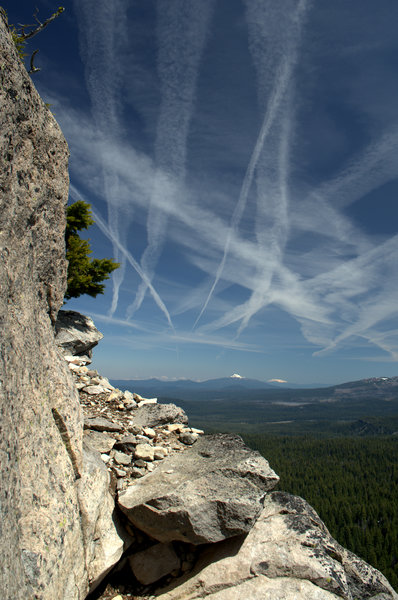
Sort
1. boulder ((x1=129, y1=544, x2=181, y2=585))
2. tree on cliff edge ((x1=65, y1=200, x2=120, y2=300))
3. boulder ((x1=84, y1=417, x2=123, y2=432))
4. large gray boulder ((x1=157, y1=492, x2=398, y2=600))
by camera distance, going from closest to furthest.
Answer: large gray boulder ((x1=157, y1=492, x2=398, y2=600))
boulder ((x1=129, y1=544, x2=181, y2=585))
boulder ((x1=84, y1=417, x2=123, y2=432))
tree on cliff edge ((x1=65, y1=200, x2=120, y2=300))

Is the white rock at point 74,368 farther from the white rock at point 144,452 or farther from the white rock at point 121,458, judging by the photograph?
the white rock at point 144,452

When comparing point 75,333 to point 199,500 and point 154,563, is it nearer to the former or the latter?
point 154,563

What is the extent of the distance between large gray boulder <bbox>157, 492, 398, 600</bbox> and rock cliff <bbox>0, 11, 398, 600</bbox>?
3cm

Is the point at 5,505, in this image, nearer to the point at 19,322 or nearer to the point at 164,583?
the point at 19,322

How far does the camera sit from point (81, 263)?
22.3 metres

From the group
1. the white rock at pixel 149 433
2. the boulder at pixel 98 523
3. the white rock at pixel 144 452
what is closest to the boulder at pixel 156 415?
the white rock at pixel 149 433

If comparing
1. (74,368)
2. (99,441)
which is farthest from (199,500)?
(74,368)

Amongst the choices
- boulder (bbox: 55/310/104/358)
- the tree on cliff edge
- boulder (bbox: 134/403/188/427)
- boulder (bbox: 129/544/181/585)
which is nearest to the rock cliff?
boulder (bbox: 129/544/181/585)

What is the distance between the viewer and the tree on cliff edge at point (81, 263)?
869 inches

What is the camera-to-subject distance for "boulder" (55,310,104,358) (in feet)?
65.5

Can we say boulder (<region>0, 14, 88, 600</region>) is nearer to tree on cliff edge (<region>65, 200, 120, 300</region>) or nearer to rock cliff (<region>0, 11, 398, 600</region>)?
rock cliff (<region>0, 11, 398, 600</region>)

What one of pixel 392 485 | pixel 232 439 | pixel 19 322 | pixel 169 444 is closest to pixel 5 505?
pixel 19 322

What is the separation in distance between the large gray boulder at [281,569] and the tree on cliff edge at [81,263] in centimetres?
1817

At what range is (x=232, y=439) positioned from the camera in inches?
487
